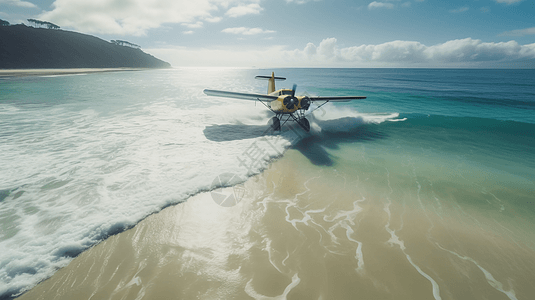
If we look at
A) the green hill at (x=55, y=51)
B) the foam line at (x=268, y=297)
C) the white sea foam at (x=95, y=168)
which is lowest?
the foam line at (x=268, y=297)

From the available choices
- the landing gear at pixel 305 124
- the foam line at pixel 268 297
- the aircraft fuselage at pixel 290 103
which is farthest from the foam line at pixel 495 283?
the aircraft fuselage at pixel 290 103

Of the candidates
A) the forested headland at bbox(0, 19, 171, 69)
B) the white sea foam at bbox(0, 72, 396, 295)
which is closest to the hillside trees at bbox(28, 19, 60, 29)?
the forested headland at bbox(0, 19, 171, 69)

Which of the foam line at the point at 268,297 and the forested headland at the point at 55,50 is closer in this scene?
the foam line at the point at 268,297

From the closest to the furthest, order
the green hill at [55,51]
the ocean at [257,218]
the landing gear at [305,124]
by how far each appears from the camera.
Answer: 1. the ocean at [257,218]
2. the landing gear at [305,124]
3. the green hill at [55,51]

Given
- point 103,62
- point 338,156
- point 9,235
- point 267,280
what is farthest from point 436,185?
point 103,62

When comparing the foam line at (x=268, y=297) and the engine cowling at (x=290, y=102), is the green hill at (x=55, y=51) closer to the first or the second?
the engine cowling at (x=290, y=102)

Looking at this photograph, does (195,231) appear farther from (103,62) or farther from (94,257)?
(103,62)

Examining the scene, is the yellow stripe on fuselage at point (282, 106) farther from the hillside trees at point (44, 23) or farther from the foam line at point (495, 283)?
the hillside trees at point (44, 23)

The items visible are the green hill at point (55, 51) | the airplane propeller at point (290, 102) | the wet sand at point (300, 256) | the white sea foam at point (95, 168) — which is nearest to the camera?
the wet sand at point (300, 256)

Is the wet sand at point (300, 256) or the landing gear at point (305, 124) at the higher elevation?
the landing gear at point (305, 124)
